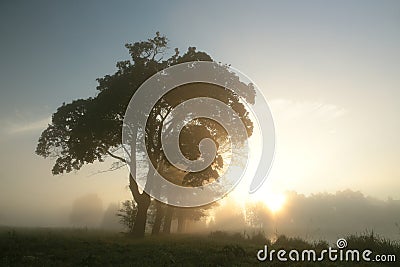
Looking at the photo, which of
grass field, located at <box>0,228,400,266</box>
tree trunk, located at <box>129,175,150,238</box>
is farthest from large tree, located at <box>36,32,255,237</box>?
grass field, located at <box>0,228,400,266</box>

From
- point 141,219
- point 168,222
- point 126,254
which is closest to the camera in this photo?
point 126,254

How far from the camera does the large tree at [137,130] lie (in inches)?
996

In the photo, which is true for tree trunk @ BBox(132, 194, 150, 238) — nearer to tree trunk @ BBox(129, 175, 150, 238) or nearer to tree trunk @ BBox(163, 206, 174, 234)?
tree trunk @ BBox(129, 175, 150, 238)

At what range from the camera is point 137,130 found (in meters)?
26.5

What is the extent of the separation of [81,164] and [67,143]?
2.44m

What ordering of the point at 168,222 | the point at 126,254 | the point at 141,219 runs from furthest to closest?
the point at 168,222 → the point at 141,219 → the point at 126,254

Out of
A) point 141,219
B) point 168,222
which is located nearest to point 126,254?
point 141,219

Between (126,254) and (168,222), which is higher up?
(168,222)

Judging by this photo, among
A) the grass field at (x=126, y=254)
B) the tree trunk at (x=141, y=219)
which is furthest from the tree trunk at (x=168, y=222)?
the grass field at (x=126, y=254)

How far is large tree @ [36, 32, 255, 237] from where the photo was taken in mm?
25297

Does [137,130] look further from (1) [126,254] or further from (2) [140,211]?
(1) [126,254]

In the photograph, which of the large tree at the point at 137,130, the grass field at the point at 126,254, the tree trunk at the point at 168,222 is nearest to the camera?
the grass field at the point at 126,254

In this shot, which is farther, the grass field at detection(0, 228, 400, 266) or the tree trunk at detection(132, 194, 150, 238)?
the tree trunk at detection(132, 194, 150, 238)

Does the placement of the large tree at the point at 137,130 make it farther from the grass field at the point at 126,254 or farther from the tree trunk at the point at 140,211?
the grass field at the point at 126,254
